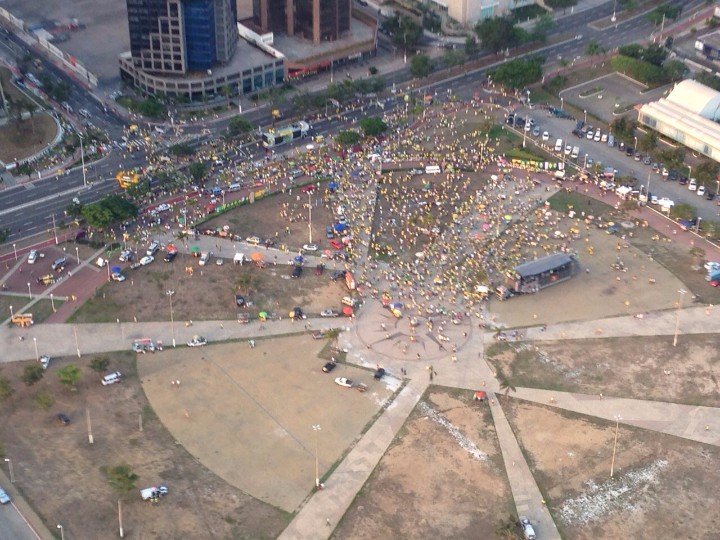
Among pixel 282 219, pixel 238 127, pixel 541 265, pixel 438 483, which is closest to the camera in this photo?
pixel 438 483

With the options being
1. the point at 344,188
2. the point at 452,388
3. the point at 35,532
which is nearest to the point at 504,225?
the point at 344,188

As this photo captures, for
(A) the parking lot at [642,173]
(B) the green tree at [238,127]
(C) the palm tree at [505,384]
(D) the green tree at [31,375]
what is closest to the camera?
(D) the green tree at [31,375]

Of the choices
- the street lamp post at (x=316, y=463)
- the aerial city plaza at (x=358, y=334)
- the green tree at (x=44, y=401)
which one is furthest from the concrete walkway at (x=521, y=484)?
the green tree at (x=44, y=401)

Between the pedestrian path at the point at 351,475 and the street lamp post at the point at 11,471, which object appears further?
the street lamp post at the point at 11,471

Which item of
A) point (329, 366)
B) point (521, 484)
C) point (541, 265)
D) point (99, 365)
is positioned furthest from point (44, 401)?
point (541, 265)

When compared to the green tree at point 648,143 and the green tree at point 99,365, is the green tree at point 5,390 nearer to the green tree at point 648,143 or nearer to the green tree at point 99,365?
the green tree at point 99,365

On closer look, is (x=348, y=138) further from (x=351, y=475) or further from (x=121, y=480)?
(x=121, y=480)
